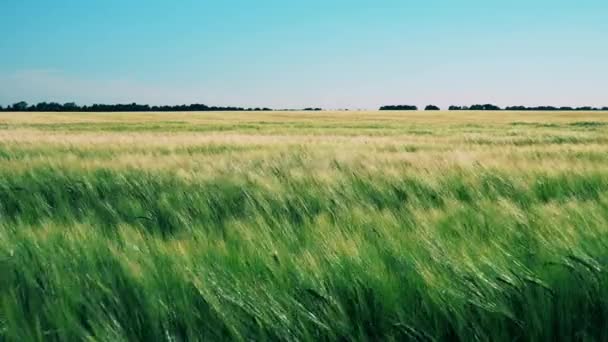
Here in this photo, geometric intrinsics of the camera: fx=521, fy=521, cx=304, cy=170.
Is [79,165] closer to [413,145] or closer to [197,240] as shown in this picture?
[197,240]

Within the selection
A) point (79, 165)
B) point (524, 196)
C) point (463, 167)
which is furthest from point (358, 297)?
point (79, 165)

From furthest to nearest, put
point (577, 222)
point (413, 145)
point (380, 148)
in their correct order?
point (413, 145)
point (380, 148)
point (577, 222)

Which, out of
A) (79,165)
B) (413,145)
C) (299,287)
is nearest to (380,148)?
(413,145)

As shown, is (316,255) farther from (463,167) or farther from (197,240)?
(463,167)

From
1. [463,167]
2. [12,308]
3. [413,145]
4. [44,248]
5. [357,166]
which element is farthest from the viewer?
[413,145]

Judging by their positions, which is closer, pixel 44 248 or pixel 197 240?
pixel 44 248

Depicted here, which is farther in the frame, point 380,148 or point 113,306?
point 380,148

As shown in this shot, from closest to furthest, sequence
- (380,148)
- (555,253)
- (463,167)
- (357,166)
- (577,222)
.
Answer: (555,253) < (577,222) < (463,167) < (357,166) < (380,148)

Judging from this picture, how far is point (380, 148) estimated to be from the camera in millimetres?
10359

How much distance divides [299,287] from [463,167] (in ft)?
11.7

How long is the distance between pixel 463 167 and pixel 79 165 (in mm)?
4027

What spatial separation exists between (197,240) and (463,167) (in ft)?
10.6

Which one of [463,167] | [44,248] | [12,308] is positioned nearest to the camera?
[12,308]

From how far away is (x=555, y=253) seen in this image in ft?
5.78
